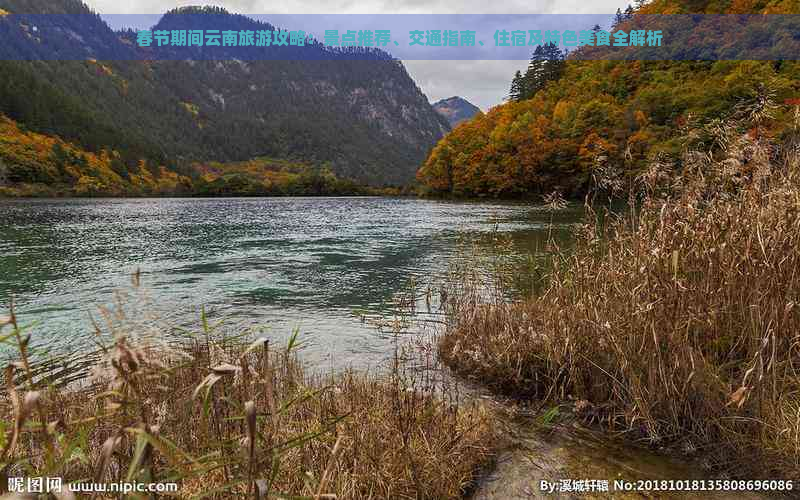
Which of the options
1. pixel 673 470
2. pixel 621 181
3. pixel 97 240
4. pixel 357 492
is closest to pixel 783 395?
pixel 673 470

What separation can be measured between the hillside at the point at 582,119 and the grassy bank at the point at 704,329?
47.3 metres

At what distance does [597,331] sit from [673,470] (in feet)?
5.41

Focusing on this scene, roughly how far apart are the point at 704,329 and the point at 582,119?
3026 inches

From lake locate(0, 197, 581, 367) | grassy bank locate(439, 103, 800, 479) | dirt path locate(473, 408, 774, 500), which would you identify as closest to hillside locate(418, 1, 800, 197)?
lake locate(0, 197, 581, 367)

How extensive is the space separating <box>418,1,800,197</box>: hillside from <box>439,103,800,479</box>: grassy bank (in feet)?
155

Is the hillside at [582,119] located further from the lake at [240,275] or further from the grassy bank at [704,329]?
the grassy bank at [704,329]

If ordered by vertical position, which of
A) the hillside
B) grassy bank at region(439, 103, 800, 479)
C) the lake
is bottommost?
the lake

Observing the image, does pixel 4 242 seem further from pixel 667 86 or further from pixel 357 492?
pixel 667 86

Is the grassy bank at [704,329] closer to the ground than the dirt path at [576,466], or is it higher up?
higher up

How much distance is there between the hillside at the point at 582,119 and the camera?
57.2m

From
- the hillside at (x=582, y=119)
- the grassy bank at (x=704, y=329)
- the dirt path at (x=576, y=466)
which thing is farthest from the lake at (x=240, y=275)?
the hillside at (x=582, y=119)

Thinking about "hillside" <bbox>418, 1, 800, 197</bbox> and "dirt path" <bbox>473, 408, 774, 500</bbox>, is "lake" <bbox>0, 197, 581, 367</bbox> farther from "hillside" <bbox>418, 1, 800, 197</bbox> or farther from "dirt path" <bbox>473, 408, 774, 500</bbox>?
"hillside" <bbox>418, 1, 800, 197</bbox>

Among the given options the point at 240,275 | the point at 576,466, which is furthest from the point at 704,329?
the point at 240,275

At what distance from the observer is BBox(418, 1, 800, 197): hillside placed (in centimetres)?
5716
